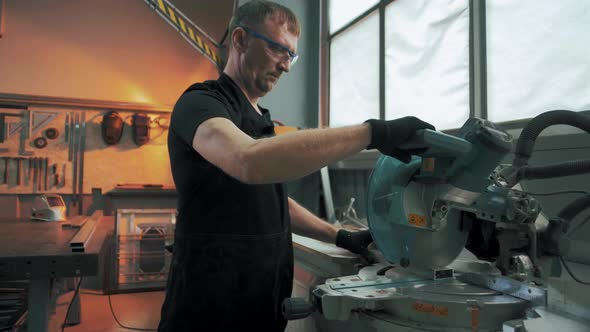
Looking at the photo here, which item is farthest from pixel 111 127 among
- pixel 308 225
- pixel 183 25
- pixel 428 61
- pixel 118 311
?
pixel 308 225

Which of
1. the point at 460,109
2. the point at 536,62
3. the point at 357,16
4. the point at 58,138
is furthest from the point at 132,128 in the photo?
the point at 536,62

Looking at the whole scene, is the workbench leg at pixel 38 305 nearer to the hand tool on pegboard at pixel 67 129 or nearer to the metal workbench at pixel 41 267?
the metal workbench at pixel 41 267

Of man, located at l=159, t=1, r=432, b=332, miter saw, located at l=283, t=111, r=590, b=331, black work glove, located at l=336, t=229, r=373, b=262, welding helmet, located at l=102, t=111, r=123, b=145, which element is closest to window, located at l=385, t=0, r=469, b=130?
black work glove, located at l=336, t=229, r=373, b=262

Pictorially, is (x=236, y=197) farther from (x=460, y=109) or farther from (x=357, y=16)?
(x=357, y=16)

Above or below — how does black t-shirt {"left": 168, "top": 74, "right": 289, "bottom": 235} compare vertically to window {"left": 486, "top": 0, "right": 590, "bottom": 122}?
below

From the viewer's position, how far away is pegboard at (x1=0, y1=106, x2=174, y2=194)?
3943mm

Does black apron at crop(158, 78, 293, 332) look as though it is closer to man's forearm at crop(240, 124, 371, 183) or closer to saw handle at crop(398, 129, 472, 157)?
man's forearm at crop(240, 124, 371, 183)

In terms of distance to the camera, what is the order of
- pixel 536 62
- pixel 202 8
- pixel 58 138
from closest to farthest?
pixel 536 62 < pixel 58 138 < pixel 202 8

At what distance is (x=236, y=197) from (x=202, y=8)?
13.8 ft

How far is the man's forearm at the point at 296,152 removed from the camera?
71cm

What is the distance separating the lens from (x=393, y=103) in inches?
102

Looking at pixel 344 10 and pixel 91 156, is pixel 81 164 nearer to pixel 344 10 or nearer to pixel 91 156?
pixel 91 156

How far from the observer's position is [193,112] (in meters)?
0.84

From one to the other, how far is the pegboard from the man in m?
3.42
